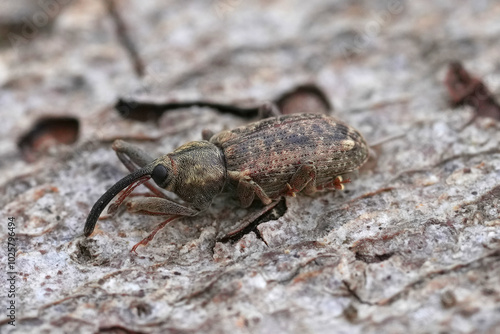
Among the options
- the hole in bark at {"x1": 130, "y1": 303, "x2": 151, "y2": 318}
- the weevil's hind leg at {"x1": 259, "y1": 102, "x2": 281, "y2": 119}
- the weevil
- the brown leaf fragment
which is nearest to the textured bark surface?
the hole in bark at {"x1": 130, "y1": 303, "x2": 151, "y2": 318}

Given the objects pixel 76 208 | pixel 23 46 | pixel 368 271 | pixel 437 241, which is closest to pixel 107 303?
pixel 76 208

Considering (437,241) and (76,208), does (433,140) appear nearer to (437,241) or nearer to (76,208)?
(437,241)

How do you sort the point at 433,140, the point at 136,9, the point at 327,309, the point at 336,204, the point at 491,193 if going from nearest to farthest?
the point at 327,309 < the point at 491,193 < the point at 336,204 < the point at 433,140 < the point at 136,9

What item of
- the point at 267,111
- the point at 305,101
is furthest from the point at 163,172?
the point at 305,101

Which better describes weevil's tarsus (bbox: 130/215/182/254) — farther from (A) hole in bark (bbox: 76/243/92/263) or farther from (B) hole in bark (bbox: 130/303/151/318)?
(B) hole in bark (bbox: 130/303/151/318)

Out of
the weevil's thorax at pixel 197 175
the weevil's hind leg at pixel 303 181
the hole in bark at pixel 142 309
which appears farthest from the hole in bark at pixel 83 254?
the weevil's hind leg at pixel 303 181
